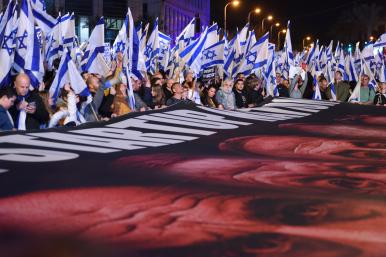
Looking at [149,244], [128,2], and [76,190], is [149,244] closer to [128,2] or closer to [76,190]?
[76,190]

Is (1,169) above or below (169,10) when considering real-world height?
below

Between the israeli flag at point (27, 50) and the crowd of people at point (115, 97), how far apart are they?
1.03 ft

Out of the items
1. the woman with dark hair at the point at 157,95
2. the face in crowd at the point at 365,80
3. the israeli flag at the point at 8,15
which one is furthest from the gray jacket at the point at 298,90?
the israeli flag at the point at 8,15

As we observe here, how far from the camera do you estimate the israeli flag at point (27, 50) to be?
8.35 meters

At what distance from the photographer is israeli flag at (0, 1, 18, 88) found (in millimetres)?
7809

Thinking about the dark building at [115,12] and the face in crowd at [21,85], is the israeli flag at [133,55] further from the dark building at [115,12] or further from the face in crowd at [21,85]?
the dark building at [115,12]

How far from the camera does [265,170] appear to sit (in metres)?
5.23

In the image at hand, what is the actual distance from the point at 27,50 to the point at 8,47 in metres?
0.27

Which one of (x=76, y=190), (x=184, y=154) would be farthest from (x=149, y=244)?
(x=184, y=154)

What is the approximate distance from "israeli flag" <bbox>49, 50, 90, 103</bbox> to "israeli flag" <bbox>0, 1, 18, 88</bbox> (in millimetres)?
726

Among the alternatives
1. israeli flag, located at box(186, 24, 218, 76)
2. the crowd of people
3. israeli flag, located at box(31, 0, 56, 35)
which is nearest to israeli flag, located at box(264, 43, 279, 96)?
the crowd of people

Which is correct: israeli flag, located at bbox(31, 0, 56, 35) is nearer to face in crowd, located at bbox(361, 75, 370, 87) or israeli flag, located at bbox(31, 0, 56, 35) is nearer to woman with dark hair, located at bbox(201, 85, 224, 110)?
woman with dark hair, located at bbox(201, 85, 224, 110)

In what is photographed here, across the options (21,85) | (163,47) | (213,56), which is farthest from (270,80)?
(21,85)

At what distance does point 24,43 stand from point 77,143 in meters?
2.75
